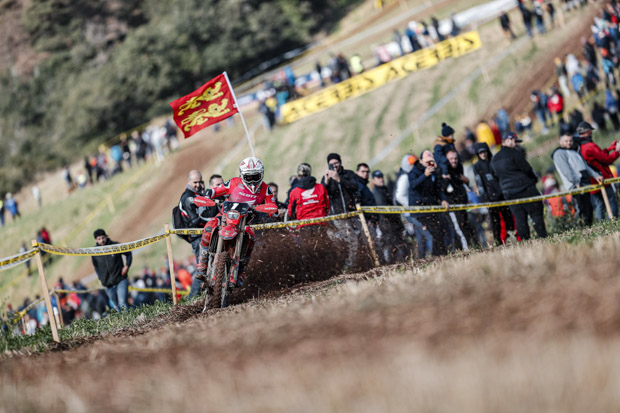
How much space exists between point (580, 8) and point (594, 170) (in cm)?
2357

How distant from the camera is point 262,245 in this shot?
11.6 m

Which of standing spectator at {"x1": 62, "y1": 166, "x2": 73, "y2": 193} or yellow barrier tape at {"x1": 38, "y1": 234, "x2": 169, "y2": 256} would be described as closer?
yellow barrier tape at {"x1": 38, "y1": 234, "x2": 169, "y2": 256}

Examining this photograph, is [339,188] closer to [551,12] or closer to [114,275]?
[114,275]

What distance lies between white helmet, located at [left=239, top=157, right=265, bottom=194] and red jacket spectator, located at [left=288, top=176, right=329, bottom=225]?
6.51 ft

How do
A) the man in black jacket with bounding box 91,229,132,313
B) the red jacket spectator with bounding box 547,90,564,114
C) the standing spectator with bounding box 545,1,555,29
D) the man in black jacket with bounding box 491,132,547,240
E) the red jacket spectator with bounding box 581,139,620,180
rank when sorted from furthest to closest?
the standing spectator with bounding box 545,1,555,29 < the red jacket spectator with bounding box 547,90,564,114 < the man in black jacket with bounding box 91,229,132,313 < the red jacket spectator with bounding box 581,139,620,180 < the man in black jacket with bounding box 491,132,547,240

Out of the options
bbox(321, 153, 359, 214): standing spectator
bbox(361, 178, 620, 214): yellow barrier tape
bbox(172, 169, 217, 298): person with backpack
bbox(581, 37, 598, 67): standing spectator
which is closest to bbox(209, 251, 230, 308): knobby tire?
bbox(172, 169, 217, 298): person with backpack

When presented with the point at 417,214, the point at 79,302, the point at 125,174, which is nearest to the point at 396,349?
the point at 417,214

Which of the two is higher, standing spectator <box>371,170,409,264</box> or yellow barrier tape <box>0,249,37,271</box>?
yellow barrier tape <box>0,249,37,271</box>

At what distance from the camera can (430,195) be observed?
44.1 ft

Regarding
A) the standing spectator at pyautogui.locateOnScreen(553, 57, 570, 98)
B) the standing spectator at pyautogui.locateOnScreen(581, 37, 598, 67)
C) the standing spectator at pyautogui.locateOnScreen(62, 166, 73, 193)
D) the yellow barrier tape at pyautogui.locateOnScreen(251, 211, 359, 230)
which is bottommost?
the yellow barrier tape at pyautogui.locateOnScreen(251, 211, 359, 230)

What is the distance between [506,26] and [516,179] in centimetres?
2497

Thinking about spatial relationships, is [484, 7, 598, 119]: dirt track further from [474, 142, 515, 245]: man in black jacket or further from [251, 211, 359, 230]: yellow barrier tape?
[251, 211, 359, 230]: yellow barrier tape

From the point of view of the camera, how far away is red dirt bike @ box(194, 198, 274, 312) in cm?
989

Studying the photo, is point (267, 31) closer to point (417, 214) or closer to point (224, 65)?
point (224, 65)
